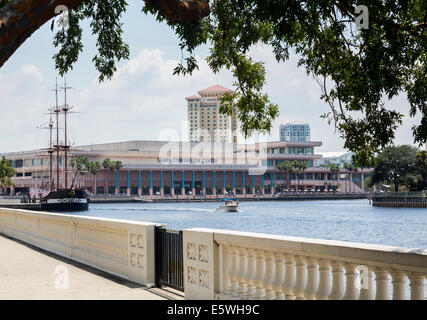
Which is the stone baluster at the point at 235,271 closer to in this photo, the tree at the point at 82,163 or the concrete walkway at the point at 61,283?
the concrete walkway at the point at 61,283

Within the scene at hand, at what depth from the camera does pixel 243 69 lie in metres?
13.9

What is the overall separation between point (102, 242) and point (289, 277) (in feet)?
24.6

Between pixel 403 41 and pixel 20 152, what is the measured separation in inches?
7196

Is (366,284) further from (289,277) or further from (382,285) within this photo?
(289,277)

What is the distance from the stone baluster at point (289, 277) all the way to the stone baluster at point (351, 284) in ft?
3.37

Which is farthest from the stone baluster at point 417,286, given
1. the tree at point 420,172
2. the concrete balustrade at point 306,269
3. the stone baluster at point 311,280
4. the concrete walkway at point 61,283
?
the tree at point 420,172

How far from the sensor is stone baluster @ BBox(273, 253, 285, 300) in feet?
26.2

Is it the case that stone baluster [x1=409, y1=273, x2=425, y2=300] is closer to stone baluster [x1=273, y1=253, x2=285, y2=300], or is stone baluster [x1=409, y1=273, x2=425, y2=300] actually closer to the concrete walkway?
stone baluster [x1=273, y1=253, x2=285, y2=300]

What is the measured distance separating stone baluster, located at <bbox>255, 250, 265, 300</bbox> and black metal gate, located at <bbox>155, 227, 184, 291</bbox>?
102 inches

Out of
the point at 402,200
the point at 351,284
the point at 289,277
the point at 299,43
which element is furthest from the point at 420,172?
the point at 351,284

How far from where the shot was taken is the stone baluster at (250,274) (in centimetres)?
860

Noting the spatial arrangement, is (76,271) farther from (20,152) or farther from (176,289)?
(20,152)

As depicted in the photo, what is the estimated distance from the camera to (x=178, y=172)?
179 meters

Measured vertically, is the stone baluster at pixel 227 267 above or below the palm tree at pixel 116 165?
below
